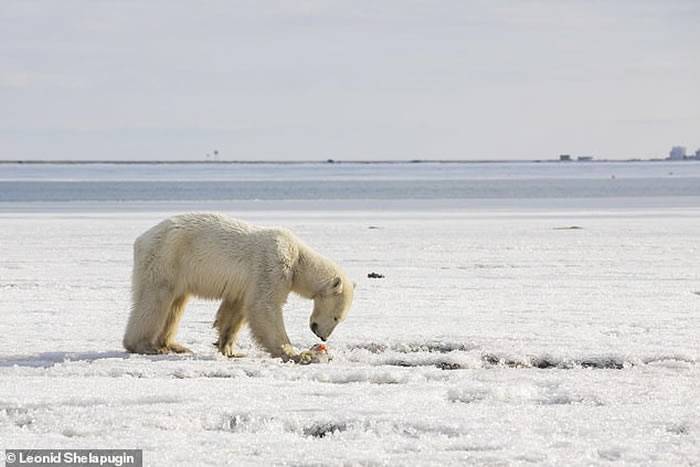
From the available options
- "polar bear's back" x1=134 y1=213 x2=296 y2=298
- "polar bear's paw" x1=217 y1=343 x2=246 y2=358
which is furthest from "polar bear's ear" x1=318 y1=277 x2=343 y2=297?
"polar bear's paw" x1=217 y1=343 x2=246 y2=358

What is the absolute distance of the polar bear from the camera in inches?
388

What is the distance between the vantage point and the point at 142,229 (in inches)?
1216

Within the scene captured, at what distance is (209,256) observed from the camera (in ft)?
32.9

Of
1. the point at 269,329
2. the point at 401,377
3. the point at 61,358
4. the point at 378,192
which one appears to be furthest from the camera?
the point at 378,192

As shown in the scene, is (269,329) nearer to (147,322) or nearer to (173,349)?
(173,349)

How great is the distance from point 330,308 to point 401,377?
156cm

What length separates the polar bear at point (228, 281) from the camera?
32.3 feet

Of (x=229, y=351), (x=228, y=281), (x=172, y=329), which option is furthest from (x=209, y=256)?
(x=229, y=351)

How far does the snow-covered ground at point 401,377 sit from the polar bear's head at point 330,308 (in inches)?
10.9

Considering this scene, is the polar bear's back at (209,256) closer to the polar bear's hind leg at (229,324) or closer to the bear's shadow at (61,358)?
the polar bear's hind leg at (229,324)

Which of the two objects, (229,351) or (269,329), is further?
(229,351)

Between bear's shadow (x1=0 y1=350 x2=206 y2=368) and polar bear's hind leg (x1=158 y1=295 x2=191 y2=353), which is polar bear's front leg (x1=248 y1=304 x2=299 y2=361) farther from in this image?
polar bear's hind leg (x1=158 y1=295 x2=191 y2=353)

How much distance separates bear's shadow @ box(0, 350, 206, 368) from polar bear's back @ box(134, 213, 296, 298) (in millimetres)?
718

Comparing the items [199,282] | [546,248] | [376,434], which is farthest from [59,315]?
[546,248]
